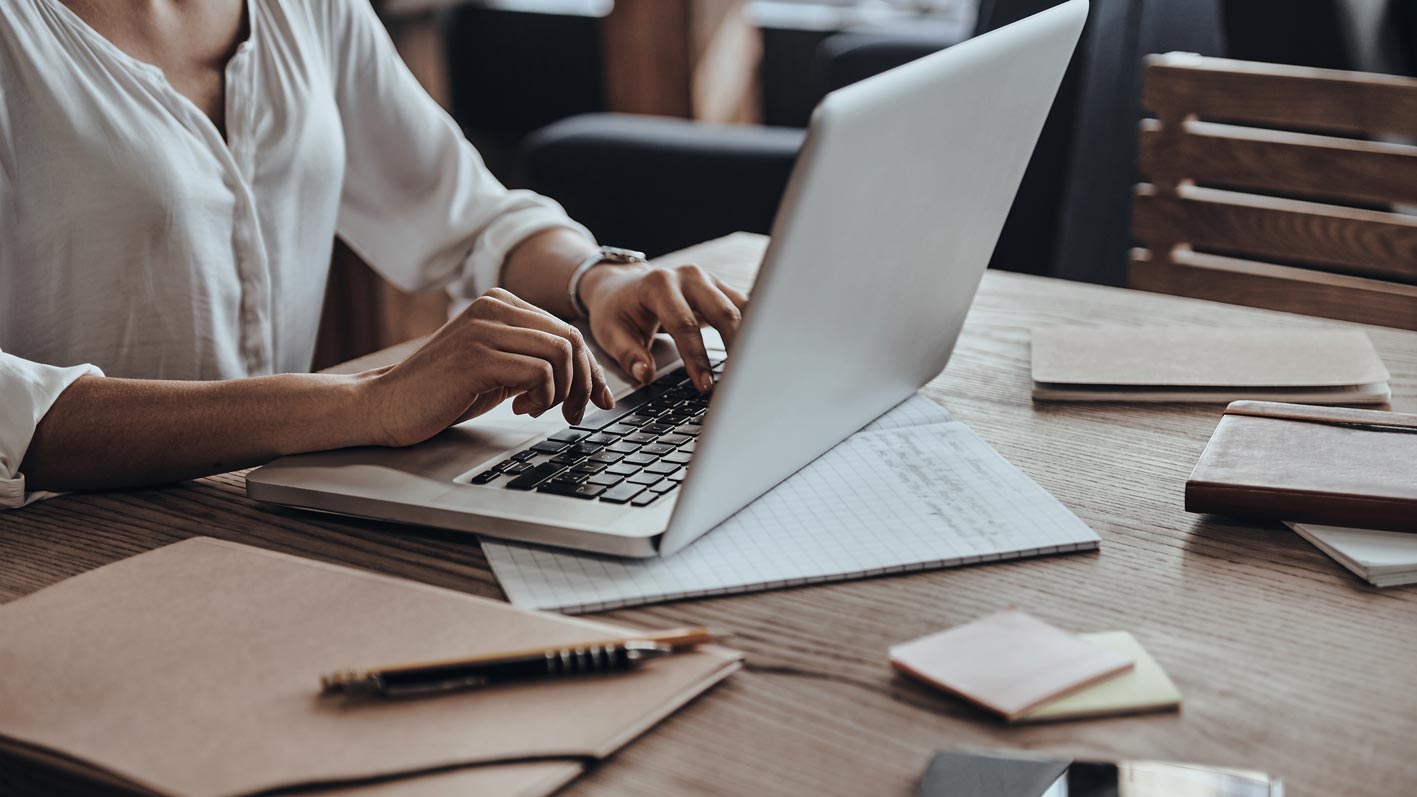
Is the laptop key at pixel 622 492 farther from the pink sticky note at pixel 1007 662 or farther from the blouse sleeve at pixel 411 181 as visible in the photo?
the blouse sleeve at pixel 411 181

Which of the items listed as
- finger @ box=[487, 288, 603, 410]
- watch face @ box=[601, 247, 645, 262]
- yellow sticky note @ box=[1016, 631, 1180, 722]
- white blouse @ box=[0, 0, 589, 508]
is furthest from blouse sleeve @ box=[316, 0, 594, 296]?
yellow sticky note @ box=[1016, 631, 1180, 722]

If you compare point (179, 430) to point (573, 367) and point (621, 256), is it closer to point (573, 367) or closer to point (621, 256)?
point (573, 367)

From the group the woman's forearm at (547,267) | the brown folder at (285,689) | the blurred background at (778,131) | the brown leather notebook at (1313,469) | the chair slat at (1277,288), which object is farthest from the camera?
the blurred background at (778,131)

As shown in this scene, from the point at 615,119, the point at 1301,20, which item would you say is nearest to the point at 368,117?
the point at 615,119

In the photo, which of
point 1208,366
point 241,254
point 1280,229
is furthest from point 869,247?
point 1280,229

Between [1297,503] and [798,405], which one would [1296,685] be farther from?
[798,405]

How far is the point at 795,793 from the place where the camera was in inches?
19.0

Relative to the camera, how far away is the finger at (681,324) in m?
0.89

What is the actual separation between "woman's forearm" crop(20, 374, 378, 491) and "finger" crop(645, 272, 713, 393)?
8.8 inches

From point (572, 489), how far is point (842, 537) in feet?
0.49

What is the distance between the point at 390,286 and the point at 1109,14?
1702 millimetres

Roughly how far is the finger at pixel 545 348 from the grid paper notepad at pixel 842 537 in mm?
137

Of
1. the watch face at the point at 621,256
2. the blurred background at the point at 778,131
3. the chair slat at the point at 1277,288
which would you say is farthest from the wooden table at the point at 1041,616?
the blurred background at the point at 778,131

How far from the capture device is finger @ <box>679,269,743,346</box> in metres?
0.95
